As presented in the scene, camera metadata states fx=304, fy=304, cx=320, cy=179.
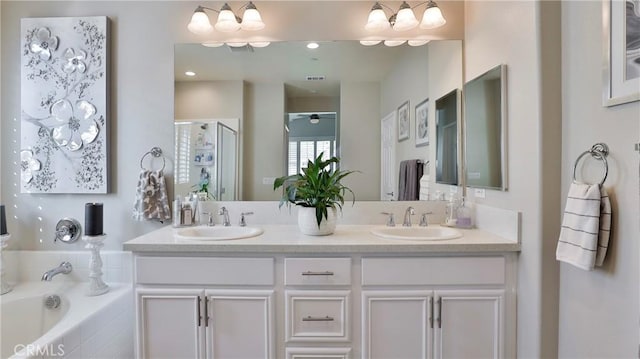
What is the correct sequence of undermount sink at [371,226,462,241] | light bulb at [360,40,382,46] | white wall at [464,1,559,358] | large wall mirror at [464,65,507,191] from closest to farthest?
white wall at [464,1,559,358], large wall mirror at [464,65,507,191], undermount sink at [371,226,462,241], light bulb at [360,40,382,46]

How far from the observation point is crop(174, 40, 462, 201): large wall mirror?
6.88 ft

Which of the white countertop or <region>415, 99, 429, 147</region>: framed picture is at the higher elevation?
<region>415, 99, 429, 147</region>: framed picture

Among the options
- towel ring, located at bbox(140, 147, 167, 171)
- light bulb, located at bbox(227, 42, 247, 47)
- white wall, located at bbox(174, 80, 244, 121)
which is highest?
light bulb, located at bbox(227, 42, 247, 47)

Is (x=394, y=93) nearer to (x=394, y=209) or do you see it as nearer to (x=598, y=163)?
(x=394, y=209)

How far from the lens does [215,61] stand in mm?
2129

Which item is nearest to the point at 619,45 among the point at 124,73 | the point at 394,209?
the point at 394,209

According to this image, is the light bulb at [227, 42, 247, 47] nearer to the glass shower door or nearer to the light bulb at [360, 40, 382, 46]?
the glass shower door

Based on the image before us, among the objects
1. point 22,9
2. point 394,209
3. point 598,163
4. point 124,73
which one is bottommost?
point 394,209

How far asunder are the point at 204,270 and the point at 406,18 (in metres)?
1.95

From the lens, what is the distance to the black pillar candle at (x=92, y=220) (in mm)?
1858

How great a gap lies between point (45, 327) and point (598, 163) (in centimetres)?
299

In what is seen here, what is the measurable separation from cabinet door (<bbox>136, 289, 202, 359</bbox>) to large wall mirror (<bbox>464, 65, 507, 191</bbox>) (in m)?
1.70

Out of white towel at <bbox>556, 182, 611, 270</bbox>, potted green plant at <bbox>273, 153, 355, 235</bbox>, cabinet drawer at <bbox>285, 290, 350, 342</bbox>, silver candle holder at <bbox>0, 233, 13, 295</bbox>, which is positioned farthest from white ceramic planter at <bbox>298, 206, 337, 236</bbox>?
silver candle holder at <bbox>0, 233, 13, 295</bbox>

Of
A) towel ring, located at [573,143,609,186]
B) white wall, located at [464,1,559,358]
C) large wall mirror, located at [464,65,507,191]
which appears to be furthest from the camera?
large wall mirror, located at [464,65,507,191]
